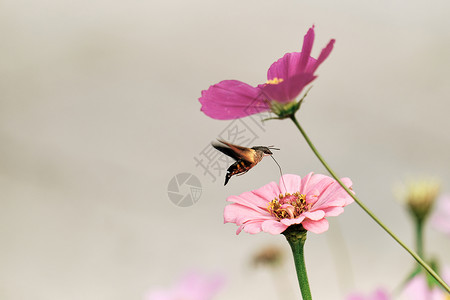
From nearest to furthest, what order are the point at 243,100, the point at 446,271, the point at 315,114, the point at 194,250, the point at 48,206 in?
Answer: the point at 243,100 → the point at 446,271 → the point at 194,250 → the point at 48,206 → the point at 315,114

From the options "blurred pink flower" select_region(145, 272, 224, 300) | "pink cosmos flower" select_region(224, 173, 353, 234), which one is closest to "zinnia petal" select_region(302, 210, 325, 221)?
"pink cosmos flower" select_region(224, 173, 353, 234)

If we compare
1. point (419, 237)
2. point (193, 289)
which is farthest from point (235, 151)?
point (419, 237)

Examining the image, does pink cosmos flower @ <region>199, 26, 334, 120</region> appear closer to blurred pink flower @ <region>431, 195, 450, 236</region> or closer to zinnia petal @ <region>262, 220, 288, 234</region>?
zinnia petal @ <region>262, 220, 288, 234</region>

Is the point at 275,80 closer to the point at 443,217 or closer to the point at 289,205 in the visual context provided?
the point at 289,205

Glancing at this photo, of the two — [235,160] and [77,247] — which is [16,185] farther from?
[235,160]

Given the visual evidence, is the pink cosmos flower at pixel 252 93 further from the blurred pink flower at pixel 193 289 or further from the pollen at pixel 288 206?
the blurred pink flower at pixel 193 289

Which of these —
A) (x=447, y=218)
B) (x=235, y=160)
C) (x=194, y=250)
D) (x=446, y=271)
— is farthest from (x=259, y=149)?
(x=194, y=250)
